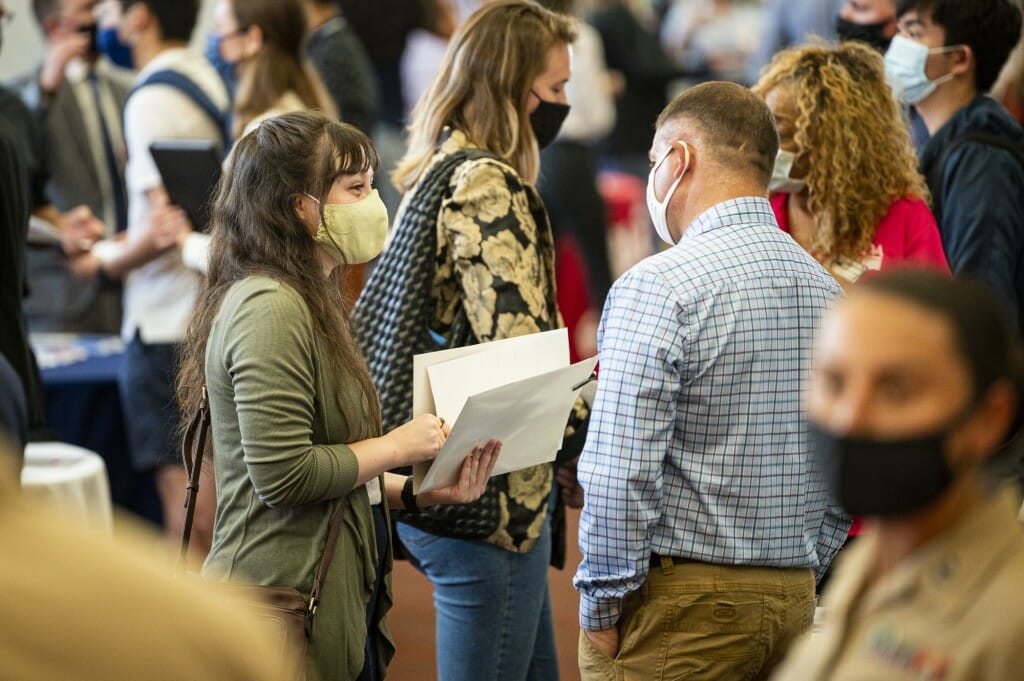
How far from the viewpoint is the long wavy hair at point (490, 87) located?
9.21 ft

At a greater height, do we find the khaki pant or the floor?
the khaki pant

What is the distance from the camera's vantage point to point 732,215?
7.34ft

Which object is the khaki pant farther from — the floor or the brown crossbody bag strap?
the floor

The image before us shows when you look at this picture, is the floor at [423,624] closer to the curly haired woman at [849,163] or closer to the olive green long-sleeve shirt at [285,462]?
the curly haired woman at [849,163]

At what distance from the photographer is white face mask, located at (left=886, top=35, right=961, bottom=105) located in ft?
11.4

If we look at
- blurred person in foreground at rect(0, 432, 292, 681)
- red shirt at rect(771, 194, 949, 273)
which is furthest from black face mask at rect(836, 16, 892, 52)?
blurred person in foreground at rect(0, 432, 292, 681)

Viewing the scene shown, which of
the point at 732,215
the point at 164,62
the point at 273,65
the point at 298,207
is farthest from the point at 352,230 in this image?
the point at 164,62

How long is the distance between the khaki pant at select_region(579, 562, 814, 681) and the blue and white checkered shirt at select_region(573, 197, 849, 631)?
0.10 ft

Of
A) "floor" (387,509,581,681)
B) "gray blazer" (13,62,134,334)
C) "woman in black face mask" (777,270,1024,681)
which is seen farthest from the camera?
"gray blazer" (13,62,134,334)

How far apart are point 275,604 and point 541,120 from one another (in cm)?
132

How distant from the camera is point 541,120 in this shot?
2943 mm

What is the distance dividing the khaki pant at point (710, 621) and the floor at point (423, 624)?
1.64 meters

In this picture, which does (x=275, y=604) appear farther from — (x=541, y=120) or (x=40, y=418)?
(x=40, y=418)

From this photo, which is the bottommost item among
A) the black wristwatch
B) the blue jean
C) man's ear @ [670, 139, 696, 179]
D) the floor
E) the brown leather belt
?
the floor
